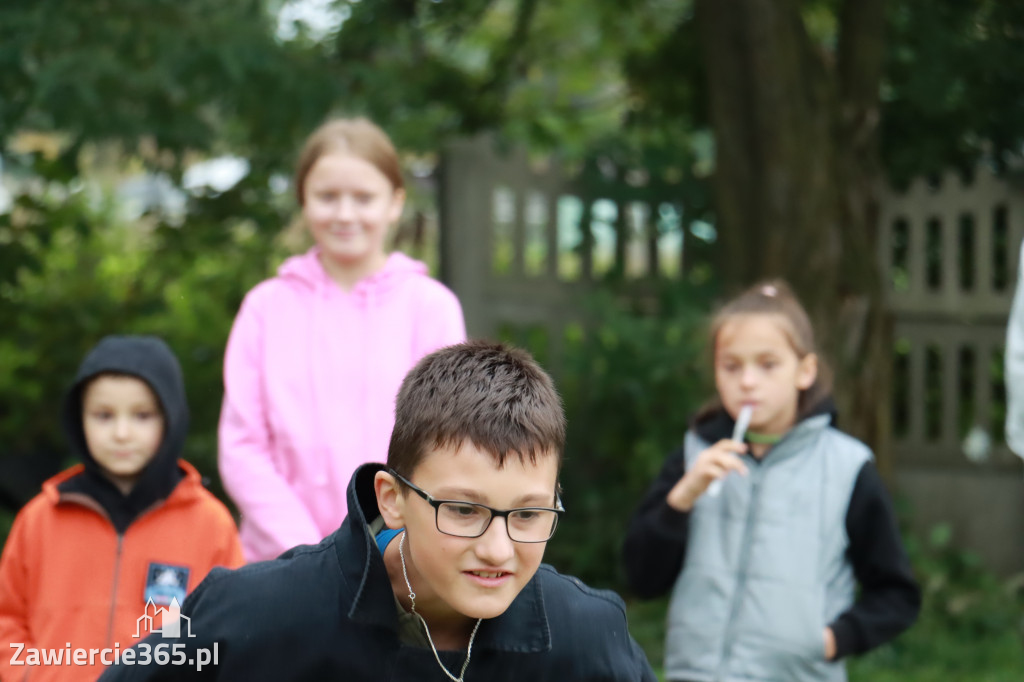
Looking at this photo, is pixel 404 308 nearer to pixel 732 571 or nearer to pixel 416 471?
pixel 732 571

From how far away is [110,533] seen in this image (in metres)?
2.87

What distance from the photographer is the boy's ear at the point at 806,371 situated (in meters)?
3.20

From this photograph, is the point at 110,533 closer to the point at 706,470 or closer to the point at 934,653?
the point at 706,470

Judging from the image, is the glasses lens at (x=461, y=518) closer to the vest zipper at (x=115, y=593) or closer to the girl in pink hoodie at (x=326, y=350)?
the girl in pink hoodie at (x=326, y=350)

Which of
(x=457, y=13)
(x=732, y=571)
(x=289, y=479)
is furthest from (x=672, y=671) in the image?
(x=457, y=13)

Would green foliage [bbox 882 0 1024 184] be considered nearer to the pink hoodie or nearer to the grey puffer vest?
the grey puffer vest

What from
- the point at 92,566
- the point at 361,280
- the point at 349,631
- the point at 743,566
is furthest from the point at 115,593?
the point at 743,566

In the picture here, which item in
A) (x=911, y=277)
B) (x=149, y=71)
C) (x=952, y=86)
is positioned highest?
(x=952, y=86)

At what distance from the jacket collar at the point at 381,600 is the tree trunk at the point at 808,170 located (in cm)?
390

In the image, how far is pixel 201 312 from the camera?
6352 mm

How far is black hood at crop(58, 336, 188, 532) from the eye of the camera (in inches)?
115

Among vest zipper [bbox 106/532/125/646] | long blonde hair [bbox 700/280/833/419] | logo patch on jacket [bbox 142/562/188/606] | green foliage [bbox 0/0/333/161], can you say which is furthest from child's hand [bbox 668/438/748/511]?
green foliage [bbox 0/0/333/161]

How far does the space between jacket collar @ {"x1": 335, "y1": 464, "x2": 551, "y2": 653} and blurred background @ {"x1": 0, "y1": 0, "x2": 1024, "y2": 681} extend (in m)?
3.37

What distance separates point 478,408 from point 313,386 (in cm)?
135
